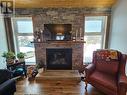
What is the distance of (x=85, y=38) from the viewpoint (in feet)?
14.8

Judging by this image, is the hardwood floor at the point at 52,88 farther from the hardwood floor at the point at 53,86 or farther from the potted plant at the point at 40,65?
the potted plant at the point at 40,65

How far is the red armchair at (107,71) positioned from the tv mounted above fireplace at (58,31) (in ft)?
4.19

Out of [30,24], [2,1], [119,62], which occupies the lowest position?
[119,62]

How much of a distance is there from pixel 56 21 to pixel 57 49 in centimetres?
94

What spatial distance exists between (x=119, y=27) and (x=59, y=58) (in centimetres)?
214

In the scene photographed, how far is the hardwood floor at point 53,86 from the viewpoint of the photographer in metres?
3.13

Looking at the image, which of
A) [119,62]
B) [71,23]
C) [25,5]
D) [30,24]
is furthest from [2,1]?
[119,62]

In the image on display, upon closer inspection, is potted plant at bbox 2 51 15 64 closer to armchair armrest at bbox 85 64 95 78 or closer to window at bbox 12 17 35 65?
window at bbox 12 17 35 65

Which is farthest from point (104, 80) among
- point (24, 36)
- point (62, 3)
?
point (24, 36)

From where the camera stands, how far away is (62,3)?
3.96 m

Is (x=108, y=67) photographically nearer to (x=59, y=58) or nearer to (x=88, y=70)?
(x=88, y=70)

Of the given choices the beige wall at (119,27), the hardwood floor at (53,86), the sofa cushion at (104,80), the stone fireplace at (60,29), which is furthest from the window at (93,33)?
the sofa cushion at (104,80)

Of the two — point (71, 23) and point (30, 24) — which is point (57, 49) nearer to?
point (71, 23)

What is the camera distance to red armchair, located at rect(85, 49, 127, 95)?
2.68 meters
